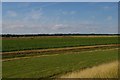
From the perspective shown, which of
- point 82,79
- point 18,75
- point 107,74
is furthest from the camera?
point 18,75

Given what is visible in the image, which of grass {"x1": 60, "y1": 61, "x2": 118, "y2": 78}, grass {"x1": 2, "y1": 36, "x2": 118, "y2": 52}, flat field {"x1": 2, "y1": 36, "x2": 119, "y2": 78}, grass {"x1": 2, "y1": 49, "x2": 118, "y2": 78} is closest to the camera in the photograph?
grass {"x1": 60, "y1": 61, "x2": 118, "y2": 78}

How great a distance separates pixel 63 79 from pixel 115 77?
8.10 feet

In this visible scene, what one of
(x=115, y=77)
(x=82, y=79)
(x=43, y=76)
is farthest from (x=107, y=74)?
(x=43, y=76)

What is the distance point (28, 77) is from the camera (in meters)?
15.5

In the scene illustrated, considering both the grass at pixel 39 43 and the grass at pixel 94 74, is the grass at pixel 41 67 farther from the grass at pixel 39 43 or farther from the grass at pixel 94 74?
the grass at pixel 39 43

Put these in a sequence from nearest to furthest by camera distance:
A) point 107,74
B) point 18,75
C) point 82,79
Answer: point 82,79 < point 107,74 < point 18,75

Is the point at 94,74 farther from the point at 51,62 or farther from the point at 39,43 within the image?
the point at 39,43

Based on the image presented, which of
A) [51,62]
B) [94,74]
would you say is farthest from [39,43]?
[94,74]

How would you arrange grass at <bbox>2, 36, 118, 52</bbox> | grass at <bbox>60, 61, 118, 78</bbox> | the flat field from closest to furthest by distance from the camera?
1. grass at <bbox>60, 61, 118, 78</bbox>
2. the flat field
3. grass at <bbox>2, 36, 118, 52</bbox>

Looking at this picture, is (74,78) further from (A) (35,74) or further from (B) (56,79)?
(A) (35,74)

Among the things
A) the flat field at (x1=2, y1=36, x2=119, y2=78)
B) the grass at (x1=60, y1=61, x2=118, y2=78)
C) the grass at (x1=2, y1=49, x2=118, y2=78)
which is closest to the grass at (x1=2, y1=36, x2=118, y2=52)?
the flat field at (x1=2, y1=36, x2=119, y2=78)

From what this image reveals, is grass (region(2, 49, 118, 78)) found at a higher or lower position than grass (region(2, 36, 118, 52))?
lower

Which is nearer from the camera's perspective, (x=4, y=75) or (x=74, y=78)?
(x=74, y=78)

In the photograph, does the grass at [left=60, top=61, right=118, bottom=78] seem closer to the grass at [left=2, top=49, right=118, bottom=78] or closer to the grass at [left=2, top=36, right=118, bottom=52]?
the grass at [left=2, top=49, right=118, bottom=78]
